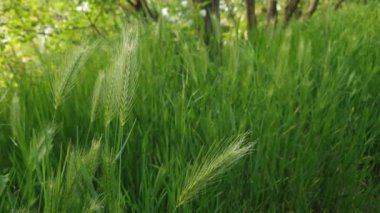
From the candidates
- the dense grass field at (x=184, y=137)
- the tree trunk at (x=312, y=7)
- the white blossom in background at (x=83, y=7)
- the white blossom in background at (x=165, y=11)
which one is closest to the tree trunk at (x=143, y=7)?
the white blossom in background at (x=165, y=11)

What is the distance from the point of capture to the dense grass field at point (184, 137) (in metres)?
0.96

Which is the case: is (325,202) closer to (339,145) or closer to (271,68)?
(339,145)

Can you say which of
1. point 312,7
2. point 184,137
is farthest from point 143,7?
point 184,137

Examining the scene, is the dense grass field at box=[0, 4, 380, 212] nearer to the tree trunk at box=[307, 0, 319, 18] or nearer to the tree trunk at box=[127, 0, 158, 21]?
the tree trunk at box=[127, 0, 158, 21]

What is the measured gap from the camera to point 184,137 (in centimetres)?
124

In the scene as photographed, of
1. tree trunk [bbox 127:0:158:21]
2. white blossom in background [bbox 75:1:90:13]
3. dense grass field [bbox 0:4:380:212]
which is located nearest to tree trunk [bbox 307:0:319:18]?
tree trunk [bbox 127:0:158:21]

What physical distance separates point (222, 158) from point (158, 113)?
57 cm

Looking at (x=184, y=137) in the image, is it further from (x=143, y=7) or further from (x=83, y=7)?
(x=83, y=7)

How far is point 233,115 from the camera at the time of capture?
1.32 meters

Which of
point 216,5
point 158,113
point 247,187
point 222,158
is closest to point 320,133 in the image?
point 247,187

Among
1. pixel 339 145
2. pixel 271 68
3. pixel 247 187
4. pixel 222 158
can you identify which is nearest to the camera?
pixel 222 158

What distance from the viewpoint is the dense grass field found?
0.96 m

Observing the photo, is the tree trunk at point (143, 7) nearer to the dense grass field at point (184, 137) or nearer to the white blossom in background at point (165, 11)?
the white blossom in background at point (165, 11)

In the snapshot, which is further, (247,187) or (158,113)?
(158,113)
